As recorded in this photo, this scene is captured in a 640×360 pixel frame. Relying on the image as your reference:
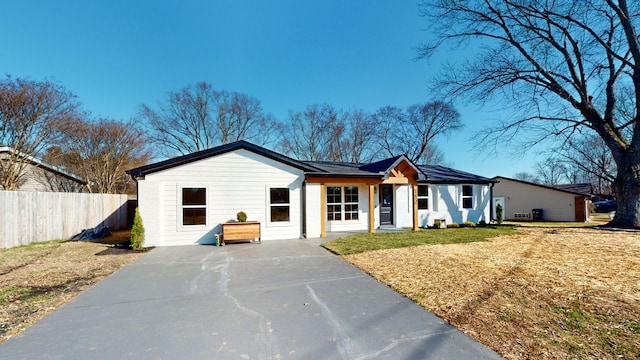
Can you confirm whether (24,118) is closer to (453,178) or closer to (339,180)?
(339,180)

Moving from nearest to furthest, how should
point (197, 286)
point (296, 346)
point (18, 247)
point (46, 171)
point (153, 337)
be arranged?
point (296, 346)
point (153, 337)
point (197, 286)
point (18, 247)
point (46, 171)

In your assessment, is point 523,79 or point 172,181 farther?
point 523,79

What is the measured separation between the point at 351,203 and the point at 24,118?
53.3 feet

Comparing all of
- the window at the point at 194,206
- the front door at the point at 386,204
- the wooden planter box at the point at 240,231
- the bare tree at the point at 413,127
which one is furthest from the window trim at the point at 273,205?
the bare tree at the point at 413,127

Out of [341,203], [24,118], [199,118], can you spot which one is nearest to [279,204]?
[341,203]

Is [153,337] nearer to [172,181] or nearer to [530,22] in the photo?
[172,181]

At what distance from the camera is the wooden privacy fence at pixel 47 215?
8.30 m

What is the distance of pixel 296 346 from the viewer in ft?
9.11

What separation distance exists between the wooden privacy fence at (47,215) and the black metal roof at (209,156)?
11.3 ft

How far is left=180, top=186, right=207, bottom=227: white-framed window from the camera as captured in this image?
30.0 ft

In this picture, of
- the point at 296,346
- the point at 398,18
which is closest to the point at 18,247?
the point at 296,346

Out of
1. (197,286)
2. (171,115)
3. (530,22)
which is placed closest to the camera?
(197,286)

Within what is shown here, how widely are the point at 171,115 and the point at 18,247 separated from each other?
1731 centimetres

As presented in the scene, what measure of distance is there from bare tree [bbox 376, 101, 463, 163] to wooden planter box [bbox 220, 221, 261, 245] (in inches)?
873
